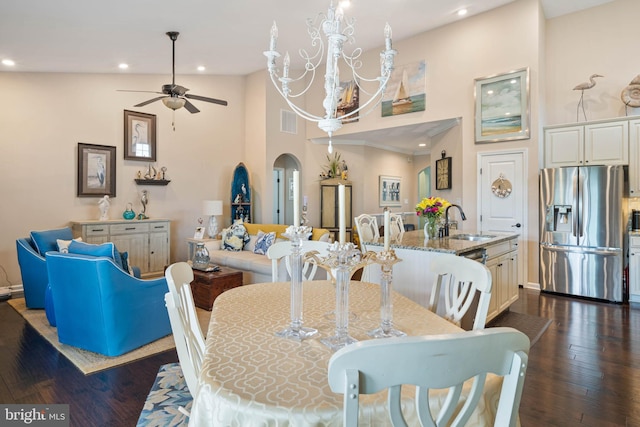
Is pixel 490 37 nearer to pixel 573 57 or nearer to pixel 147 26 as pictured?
pixel 573 57

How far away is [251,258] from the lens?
15.8ft

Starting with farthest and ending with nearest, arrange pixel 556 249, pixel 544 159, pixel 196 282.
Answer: pixel 544 159 → pixel 556 249 → pixel 196 282

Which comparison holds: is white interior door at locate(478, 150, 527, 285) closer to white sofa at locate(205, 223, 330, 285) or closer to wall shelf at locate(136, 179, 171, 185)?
white sofa at locate(205, 223, 330, 285)

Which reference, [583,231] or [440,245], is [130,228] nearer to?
[440,245]

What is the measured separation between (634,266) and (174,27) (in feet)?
20.9

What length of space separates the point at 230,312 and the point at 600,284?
16.0 ft

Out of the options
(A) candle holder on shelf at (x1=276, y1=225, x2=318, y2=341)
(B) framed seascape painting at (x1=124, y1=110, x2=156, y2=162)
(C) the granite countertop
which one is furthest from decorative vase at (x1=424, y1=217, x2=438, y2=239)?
(B) framed seascape painting at (x1=124, y1=110, x2=156, y2=162)

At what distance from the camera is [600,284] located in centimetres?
439

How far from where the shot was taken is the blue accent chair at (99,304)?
2658 millimetres

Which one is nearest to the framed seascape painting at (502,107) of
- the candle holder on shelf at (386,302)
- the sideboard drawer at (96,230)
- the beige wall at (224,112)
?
the beige wall at (224,112)

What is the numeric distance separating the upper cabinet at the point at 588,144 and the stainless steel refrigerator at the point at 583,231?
14.9 inches

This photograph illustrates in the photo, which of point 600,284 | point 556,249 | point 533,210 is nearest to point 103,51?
point 533,210

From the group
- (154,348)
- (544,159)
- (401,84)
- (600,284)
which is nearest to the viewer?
(154,348)

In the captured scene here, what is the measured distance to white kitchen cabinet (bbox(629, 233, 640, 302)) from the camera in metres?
4.21
